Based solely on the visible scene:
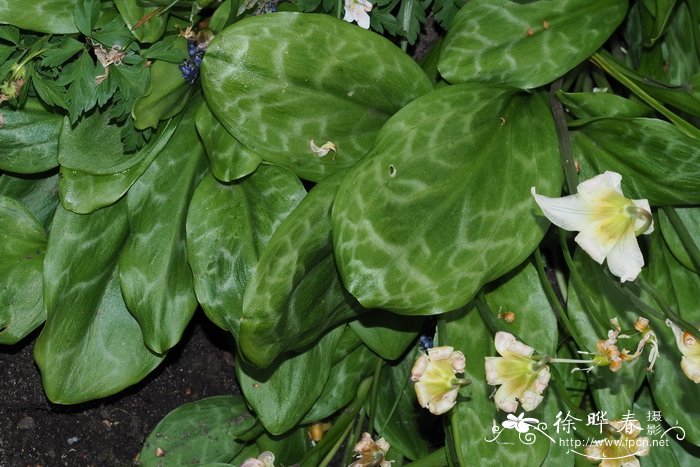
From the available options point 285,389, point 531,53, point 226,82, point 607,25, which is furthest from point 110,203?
point 607,25

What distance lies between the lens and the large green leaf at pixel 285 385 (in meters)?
1.64

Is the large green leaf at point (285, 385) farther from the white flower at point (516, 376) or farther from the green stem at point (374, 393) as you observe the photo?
the white flower at point (516, 376)

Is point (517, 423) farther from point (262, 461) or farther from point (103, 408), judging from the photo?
point (103, 408)

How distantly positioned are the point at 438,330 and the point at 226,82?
19.9 inches

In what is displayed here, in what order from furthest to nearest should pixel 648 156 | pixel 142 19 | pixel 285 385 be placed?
pixel 285 385, pixel 648 156, pixel 142 19

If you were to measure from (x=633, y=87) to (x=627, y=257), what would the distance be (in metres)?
0.50

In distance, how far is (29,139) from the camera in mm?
1627

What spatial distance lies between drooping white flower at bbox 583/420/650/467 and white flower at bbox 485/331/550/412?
0.42 ft

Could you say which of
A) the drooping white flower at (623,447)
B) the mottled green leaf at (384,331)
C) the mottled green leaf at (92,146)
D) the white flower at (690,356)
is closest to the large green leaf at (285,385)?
the mottled green leaf at (384,331)

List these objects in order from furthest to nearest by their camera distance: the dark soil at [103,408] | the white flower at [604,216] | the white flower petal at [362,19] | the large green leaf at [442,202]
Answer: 1. the dark soil at [103,408]
2. the white flower petal at [362,19]
3. the large green leaf at [442,202]
4. the white flower at [604,216]

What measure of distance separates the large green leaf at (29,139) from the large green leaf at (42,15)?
159 mm

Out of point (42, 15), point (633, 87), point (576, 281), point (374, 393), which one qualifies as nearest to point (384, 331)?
point (374, 393)

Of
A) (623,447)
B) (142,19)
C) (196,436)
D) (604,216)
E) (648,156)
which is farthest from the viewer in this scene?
(196,436)

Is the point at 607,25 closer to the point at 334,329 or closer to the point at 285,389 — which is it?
the point at 334,329
